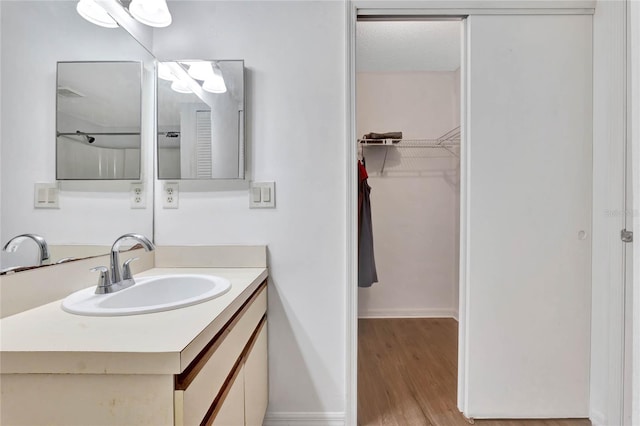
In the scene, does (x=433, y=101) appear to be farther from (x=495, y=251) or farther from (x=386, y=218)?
(x=495, y=251)

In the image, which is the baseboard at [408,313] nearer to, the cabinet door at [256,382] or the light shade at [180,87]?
the cabinet door at [256,382]

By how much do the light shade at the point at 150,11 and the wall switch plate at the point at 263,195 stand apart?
2.61 feet

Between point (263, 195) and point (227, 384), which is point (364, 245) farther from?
point (227, 384)

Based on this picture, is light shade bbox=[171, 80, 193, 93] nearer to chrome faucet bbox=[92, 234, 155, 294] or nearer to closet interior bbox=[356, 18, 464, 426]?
chrome faucet bbox=[92, 234, 155, 294]

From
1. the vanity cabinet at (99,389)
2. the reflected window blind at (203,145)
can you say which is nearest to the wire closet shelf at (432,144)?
the reflected window blind at (203,145)

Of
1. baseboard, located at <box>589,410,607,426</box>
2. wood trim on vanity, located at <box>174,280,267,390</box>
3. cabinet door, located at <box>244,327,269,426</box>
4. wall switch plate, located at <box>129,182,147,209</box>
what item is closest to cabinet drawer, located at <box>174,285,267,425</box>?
wood trim on vanity, located at <box>174,280,267,390</box>

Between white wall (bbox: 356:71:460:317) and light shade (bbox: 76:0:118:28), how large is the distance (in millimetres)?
2007

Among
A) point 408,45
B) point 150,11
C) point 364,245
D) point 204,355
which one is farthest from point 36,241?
point 408,45

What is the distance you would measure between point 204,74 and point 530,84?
63.0 inches

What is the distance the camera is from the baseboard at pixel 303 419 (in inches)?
50.9

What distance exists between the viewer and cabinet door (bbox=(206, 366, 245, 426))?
2.39ft

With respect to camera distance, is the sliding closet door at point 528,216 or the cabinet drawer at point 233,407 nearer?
the cabinet drawer at point 233,407

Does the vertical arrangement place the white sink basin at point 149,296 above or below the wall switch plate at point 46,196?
below

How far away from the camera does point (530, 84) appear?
130 centimetres
